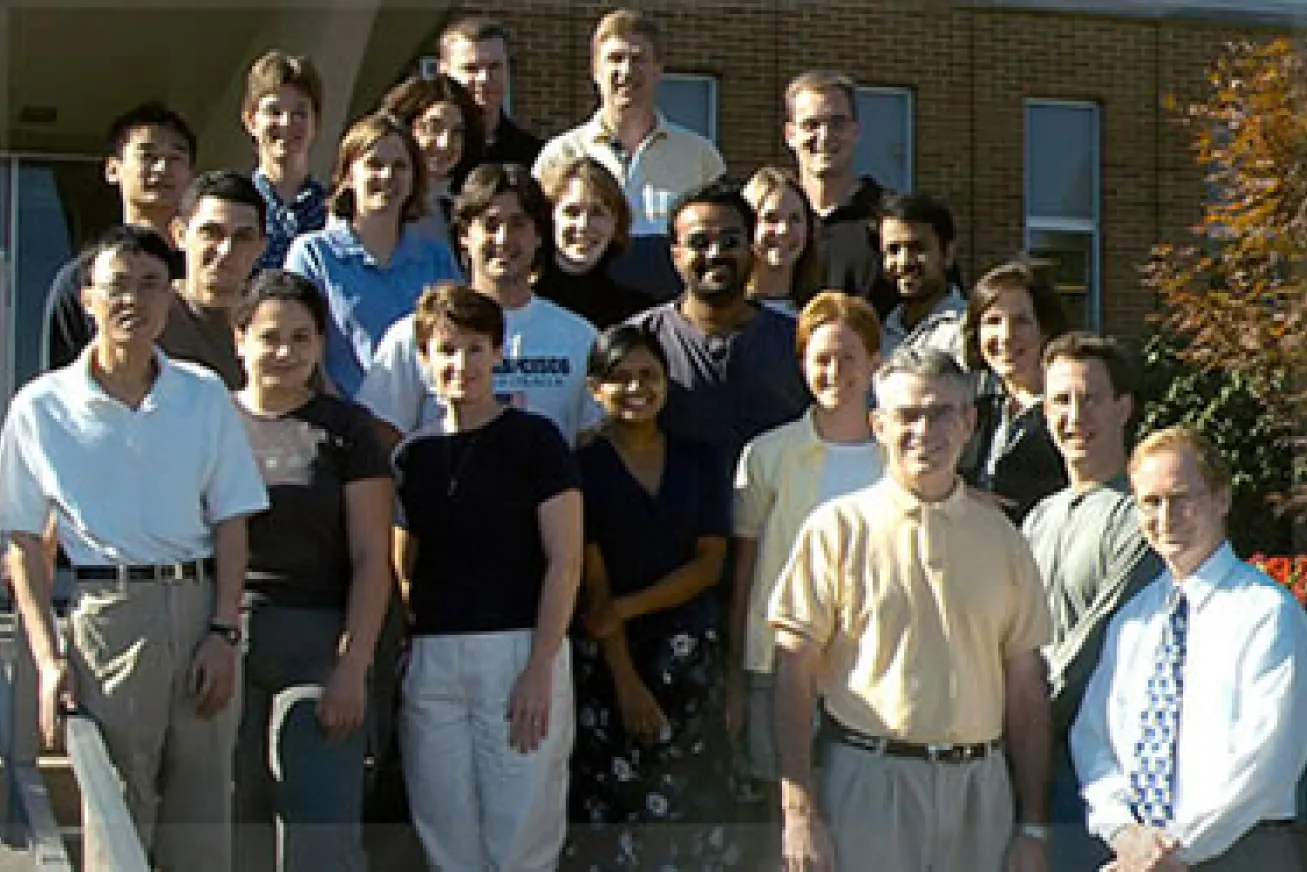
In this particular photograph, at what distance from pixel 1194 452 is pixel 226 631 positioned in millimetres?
2212

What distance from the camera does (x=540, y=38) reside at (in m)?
13.3

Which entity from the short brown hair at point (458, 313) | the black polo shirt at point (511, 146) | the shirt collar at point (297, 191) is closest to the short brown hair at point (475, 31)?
the black polo shirt at point (511, 146)

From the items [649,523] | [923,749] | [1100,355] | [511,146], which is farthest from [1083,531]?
[511,146]

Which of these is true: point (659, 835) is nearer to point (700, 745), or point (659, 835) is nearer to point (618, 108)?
point (700, 745)

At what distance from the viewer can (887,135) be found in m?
14.8

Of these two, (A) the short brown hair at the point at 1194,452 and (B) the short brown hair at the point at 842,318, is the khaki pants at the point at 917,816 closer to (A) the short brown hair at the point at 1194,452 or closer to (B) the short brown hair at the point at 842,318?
(A) the short brown hair at the point at 1194,452

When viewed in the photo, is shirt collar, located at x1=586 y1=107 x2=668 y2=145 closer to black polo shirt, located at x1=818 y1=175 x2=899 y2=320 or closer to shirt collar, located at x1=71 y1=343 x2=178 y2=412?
black polo shirt, located at x1=818 y1=175 x2=899 y2=320

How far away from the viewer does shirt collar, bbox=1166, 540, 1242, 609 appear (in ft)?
15.0

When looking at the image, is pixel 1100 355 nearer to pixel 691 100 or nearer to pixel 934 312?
pixel 934 312

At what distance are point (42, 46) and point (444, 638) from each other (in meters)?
8.67

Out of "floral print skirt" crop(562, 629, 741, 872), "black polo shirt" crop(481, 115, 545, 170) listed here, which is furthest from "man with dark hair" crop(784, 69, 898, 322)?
"floral print skirt" crop(562, 629, 741, 872)

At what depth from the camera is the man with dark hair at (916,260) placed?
6168 mm

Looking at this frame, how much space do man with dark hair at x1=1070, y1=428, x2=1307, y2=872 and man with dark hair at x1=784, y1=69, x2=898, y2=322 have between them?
1850 mm

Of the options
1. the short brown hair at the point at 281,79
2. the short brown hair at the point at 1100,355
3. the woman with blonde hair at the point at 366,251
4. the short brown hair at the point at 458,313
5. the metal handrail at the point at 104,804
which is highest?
the short brown hair at the point at 281,79
